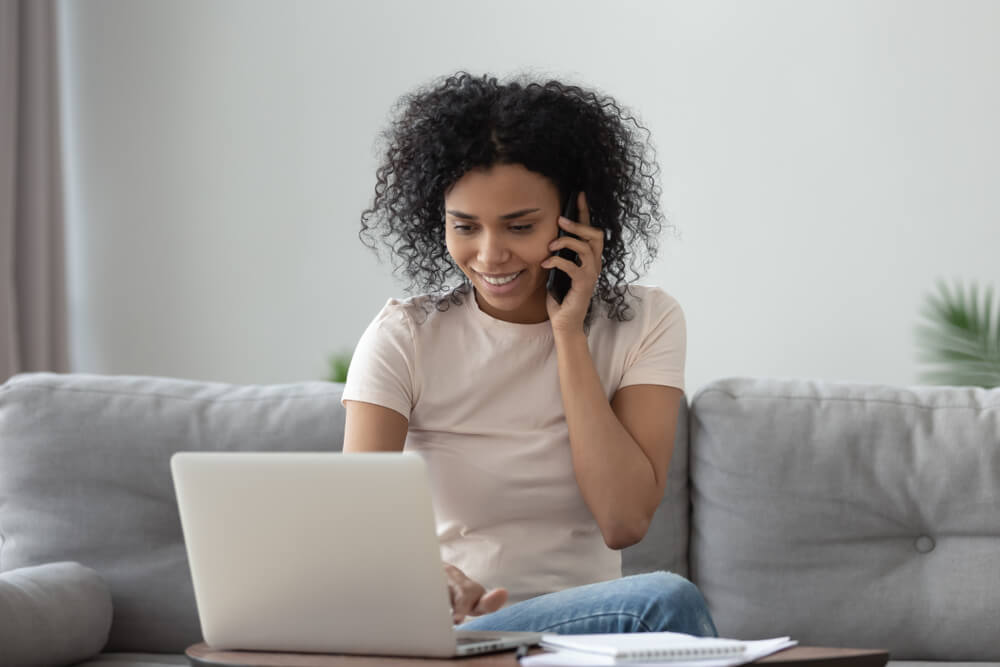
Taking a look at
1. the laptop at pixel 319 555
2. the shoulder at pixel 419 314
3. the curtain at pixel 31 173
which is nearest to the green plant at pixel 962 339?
the shoulder at pixel 419 314

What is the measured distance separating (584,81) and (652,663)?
2517mm

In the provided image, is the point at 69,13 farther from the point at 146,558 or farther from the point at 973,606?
the point at 973,606

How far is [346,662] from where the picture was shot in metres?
0.96

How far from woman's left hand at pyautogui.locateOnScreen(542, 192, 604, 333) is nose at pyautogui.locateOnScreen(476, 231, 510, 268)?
7 centimetres

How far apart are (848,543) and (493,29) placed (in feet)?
6.45

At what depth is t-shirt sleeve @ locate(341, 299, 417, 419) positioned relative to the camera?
5.08 feet

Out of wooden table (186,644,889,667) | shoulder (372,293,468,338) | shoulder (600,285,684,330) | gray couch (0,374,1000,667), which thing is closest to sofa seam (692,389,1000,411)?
gray couch (0,374,1000,667)

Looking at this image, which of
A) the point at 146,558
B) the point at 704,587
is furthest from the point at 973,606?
the point at 146,558

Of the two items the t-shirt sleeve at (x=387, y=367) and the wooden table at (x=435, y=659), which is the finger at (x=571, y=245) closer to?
the t-shirt sleeve at (x=387, y=367)

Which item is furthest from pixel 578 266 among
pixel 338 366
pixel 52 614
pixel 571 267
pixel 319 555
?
pixel 338 366

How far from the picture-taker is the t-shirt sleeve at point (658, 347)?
1584 millimetres

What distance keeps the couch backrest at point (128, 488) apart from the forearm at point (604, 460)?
1.46ft

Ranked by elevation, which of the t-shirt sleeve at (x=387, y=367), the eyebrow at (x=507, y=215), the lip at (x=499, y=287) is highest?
the eyebrow at (x=507, y=215)

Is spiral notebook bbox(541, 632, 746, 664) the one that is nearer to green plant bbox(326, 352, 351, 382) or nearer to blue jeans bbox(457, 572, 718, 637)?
blue jeans bbox(457, 572, 718, 637)
